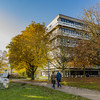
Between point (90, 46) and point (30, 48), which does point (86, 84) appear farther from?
point (30, 48)

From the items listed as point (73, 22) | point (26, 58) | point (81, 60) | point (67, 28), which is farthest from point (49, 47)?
point (73, 22)

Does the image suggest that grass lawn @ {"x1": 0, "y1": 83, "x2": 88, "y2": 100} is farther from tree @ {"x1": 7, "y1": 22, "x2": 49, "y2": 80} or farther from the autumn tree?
tree @ {"x1": 7, "y1": 22, "x2": 49, "y2": 80}

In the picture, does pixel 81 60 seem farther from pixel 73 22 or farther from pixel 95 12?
pixel 73 22

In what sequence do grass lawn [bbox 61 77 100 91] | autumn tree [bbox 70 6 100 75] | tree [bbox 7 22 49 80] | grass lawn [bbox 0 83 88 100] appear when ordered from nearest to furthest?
grass lawn [bbox 0 83 88 100], grass lawn [bbox 61 77 100 91], autumn tree [bbox 70 6 100 75], tree [bbox 7 22 49 80]

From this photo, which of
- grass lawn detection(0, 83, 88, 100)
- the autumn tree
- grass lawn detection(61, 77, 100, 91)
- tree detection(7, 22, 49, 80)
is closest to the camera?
grass lawn detection(0, 83, 88, 100)

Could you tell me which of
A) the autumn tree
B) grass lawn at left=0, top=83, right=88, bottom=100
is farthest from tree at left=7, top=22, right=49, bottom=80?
grass lawn at left=0, top=83, right=88, bottom=100

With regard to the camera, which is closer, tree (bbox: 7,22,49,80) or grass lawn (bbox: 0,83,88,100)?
grass lawn (bbox: 0,83,88,100)

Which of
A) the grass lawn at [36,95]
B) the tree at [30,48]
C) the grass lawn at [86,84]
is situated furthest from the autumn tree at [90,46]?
the grass lawn at [36,95]

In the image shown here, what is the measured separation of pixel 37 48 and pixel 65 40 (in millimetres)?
5785

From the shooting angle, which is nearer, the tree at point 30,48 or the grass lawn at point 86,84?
the grass lawn at point 86,84

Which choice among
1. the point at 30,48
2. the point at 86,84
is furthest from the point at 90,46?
the point at 30,48

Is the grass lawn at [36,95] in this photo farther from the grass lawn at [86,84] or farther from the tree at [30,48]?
the tree at [30,48]

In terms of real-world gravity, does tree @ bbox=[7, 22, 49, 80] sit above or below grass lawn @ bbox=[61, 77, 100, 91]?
above

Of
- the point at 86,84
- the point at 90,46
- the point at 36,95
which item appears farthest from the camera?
the point at 90,46
